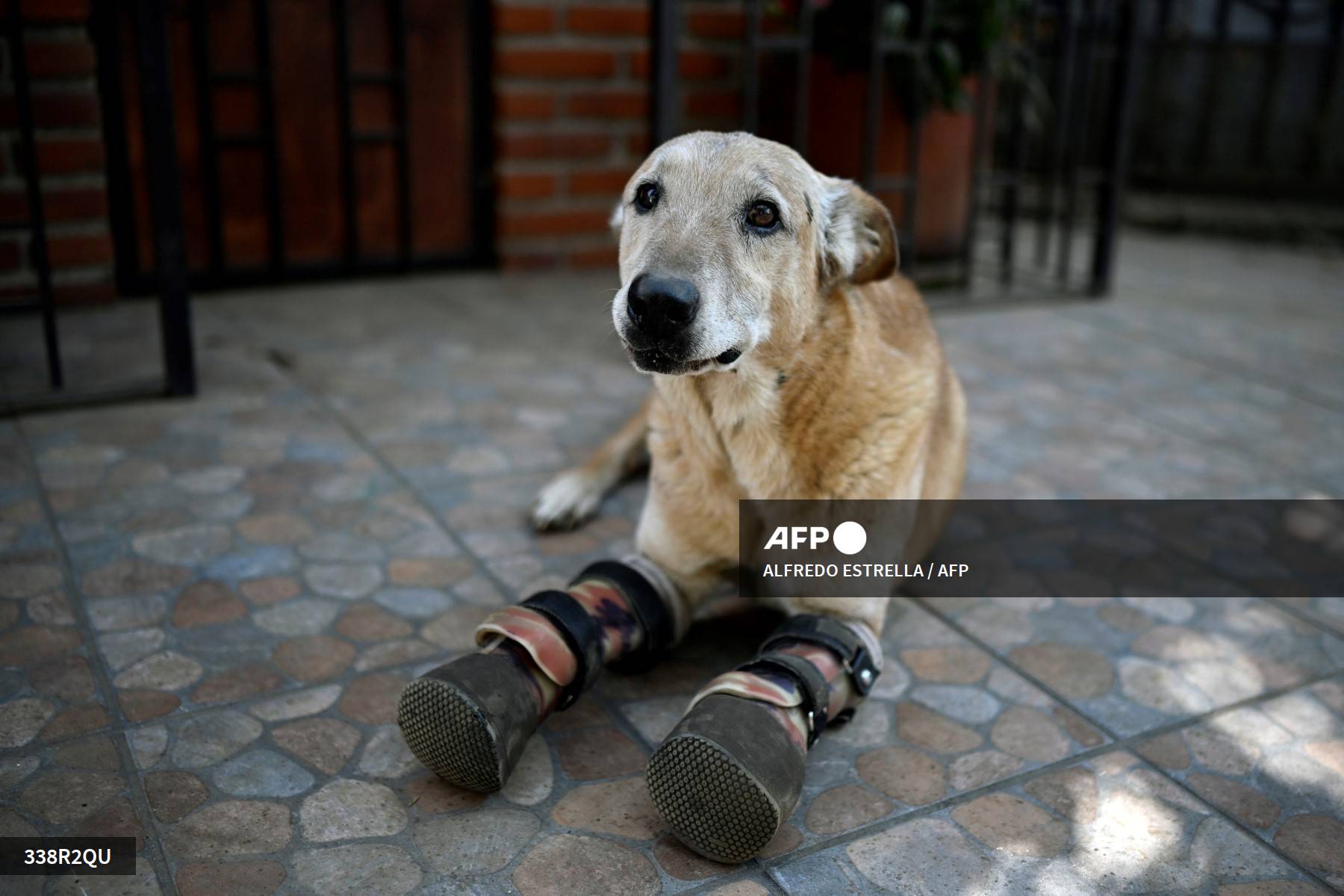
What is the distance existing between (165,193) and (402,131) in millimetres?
1812

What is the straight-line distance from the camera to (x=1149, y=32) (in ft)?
24.3

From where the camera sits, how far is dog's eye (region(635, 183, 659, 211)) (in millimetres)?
2246

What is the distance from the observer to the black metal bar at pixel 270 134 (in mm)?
4688

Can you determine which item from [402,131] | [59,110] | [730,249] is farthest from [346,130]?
[730,249]

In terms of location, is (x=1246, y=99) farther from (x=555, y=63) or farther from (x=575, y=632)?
(x=575, y=632)

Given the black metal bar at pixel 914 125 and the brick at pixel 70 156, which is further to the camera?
the black metal bar at pixel 914 125

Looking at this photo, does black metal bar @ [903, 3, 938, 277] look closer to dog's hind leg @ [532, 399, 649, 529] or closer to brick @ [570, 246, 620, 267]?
brick @ [570, 246, 620, 267]

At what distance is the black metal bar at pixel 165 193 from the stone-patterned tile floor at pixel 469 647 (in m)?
0.15

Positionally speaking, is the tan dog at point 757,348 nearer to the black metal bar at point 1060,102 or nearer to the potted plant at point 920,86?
the potted plant at point 920,86

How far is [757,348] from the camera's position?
220cm

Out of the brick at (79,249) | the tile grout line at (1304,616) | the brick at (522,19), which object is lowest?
the tile grout line at (1304,616)

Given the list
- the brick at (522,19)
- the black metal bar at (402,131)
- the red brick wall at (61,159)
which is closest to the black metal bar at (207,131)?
the red brick wall at (61,159)

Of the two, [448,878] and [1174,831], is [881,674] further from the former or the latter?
[448,878]

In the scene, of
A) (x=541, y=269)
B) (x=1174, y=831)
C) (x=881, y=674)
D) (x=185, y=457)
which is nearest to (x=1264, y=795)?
(x=1174, y=831)
